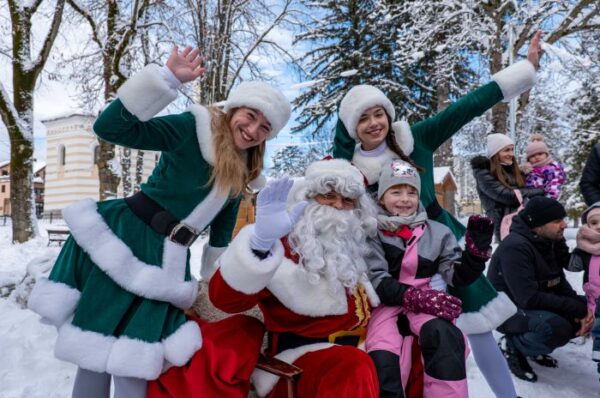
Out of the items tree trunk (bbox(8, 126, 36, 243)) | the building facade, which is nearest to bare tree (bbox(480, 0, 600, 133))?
tree trunk (bbox(8, 126, 36, 243))

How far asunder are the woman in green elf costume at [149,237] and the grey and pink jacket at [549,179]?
141 inches

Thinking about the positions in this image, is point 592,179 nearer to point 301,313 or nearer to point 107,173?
point 301,313

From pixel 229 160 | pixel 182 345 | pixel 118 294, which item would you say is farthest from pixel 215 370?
pixel 229 160

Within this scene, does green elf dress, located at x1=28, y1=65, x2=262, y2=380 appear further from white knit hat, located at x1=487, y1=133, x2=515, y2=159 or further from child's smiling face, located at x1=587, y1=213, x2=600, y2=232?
white knit hat, located at x1=487, y1=133, x2=515, y2=159

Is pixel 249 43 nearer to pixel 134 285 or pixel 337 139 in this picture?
pixel 337 139

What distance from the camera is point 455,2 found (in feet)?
35.3

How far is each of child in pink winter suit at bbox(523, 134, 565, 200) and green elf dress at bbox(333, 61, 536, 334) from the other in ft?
8.00

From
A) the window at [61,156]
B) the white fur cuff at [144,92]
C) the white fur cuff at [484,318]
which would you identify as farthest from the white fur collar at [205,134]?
the window at [61,156]

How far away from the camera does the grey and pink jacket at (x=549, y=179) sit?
447 centimetres

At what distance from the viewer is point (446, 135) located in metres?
2.53

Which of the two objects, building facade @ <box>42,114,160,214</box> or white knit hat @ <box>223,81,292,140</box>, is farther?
building facade @ <box>42,114,160,214</box>

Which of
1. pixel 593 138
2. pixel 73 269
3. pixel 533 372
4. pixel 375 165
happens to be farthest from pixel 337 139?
pixel 593 138

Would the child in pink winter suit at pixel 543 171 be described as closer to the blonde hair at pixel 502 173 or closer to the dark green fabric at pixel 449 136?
the blonde hair at pixel 502 173

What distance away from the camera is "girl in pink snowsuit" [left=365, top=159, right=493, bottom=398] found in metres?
1.87
